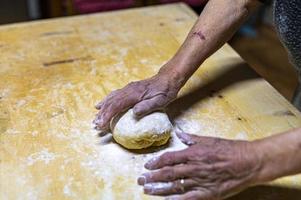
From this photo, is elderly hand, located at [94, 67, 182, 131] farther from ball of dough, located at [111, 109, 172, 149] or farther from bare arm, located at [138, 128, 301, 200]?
bare arm, located at [138, 128, 301, 200]

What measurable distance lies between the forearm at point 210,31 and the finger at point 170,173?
328mm

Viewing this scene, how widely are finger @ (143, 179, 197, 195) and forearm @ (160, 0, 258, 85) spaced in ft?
1.10

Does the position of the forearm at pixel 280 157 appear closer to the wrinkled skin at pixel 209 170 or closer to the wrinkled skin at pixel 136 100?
the wrinkled skin at pixel 209 170

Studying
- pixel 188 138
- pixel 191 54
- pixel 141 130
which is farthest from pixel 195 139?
pixel 191 54

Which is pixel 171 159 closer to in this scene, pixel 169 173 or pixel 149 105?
pixel 169 173

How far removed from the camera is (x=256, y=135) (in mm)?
929

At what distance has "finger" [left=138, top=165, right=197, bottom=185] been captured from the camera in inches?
28.3

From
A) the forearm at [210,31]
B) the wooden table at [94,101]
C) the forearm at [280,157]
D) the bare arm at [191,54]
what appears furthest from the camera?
the forearm at [210,31]

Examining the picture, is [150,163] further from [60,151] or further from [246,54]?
[246,54]

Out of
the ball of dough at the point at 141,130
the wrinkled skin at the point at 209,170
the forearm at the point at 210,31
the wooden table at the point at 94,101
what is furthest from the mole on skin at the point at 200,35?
the wrinkled skin at the point at 209,170

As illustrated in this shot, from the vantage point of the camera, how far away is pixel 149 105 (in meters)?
0.89

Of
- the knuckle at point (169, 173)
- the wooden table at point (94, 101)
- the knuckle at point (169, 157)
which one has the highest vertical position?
the knuckle at point (169, 157)

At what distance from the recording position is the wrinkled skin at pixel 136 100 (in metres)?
0.89

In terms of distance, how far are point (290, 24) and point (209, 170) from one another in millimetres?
393
